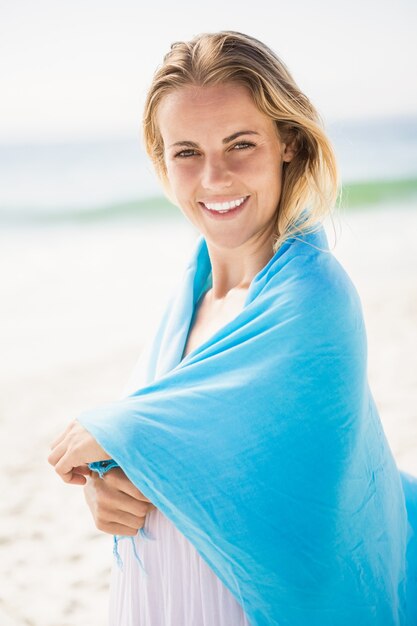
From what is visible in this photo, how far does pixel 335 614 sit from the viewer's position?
1371mm

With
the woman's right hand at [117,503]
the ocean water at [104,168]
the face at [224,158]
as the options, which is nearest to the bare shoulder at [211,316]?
the face at [224,158]

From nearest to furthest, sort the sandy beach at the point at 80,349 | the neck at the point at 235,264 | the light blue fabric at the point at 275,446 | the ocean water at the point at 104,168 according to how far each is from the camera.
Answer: the light blue fabric at the point at 275,446
the neck at the point at 235,264
the sandy beach at the point at 80,349
the ocean water at the point at 104,168

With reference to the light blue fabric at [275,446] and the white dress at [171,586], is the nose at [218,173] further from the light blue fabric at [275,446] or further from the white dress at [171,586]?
the white dress at [171,586]

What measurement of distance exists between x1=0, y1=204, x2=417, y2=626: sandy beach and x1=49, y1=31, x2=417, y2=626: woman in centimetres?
31

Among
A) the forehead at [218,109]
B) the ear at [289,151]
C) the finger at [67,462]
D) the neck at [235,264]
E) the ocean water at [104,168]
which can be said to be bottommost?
Answer: the finger at [67,462]

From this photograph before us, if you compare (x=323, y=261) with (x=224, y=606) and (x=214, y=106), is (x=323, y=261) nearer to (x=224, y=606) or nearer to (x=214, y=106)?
(x=214, y=106)

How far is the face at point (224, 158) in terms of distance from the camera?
4.63 feet

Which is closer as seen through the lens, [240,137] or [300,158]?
[240,137]

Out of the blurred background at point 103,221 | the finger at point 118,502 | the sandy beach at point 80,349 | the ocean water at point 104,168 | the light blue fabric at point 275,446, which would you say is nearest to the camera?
the light blue fabric at point 275,446

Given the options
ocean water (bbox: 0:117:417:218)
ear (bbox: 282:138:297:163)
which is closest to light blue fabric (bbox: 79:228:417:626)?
ear (bbox: 282:138:297:163)

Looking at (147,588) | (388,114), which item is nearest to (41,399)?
(147,588)

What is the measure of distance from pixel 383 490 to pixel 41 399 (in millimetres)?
3296

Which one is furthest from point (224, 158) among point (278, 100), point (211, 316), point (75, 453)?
point (75, 453)

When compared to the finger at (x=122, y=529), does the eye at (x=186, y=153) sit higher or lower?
higher
